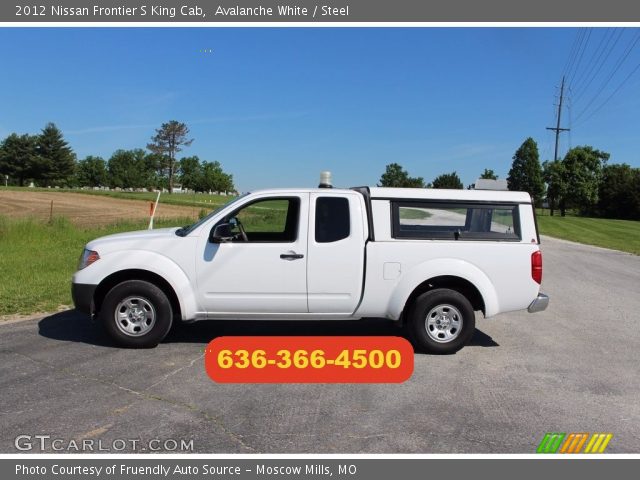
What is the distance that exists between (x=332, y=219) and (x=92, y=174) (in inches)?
5664

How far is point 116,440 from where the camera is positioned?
373cm

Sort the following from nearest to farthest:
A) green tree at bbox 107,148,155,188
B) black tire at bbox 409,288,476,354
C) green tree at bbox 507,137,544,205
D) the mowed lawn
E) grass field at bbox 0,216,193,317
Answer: black tire at bbox 409,288,476,354, grass field at bbox 0,216,193,317, the mowed lawn, green tree at bbox 507,137,544,205, green tree at bbox 107,148,155,188

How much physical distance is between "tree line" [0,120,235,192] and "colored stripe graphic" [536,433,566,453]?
5802cm

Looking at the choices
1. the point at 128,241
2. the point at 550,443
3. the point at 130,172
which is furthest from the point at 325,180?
the point at 130,172

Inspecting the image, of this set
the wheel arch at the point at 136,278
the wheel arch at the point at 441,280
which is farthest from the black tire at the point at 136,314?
the wheel arch at the point at 441,280

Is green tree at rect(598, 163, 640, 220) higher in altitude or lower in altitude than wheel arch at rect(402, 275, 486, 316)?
higher

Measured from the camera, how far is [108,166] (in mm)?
138250

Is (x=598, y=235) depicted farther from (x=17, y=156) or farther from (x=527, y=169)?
(x=17, y=156)

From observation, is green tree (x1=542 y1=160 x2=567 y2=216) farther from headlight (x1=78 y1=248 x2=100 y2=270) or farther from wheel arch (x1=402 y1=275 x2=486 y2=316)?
headlight (x1=78 y1=248 x2=100 y2=270)

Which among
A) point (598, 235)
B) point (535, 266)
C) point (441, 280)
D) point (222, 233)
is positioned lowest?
point (598, 235)

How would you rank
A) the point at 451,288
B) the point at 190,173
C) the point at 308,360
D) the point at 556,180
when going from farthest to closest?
the point at 190,173, the point at 556,180, the point at 451,288, the point at 308,360

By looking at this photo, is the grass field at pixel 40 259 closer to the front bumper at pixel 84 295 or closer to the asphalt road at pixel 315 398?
the asphalt road at pixel 315 398

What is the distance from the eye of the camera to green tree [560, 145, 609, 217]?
62688 millimetres

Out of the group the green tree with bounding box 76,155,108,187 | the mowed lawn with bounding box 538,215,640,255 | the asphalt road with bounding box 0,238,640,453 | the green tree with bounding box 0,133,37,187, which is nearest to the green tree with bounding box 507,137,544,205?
the mowed lawn with bounding box 538,215,640,255
